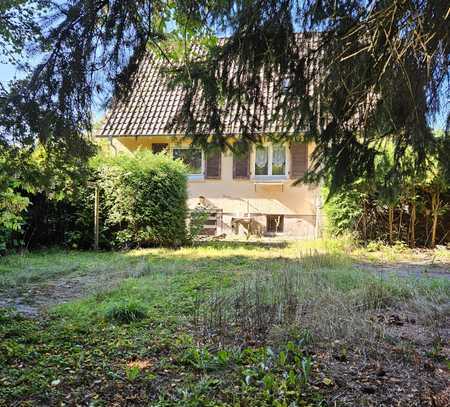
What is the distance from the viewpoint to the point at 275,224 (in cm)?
1360

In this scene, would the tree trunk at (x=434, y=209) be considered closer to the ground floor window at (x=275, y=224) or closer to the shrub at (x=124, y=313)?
the ground floor window at (x=275, y=224)

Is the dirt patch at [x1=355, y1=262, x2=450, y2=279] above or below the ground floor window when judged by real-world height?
below

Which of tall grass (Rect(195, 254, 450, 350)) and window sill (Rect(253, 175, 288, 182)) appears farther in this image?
window sill (Rect(253, 175, 288, 182))

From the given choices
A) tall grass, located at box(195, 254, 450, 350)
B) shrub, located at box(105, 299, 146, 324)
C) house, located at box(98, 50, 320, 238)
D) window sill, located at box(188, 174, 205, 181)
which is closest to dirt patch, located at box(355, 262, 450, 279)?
tall grass, located at box(195, 254, 450, 350)

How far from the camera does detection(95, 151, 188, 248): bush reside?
389 inches

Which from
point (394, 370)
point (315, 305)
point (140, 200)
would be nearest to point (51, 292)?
point (315, 305)

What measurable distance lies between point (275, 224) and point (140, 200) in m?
5.25

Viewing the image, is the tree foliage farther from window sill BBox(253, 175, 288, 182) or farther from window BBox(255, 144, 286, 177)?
window BBox(255, 144, 286, 177)

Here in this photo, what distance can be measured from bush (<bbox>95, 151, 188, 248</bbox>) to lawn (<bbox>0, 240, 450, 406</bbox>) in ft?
12.5

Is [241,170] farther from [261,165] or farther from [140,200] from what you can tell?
[140,200]

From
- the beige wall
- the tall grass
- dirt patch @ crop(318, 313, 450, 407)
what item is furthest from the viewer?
the beige wall

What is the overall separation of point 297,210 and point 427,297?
8.67 meters

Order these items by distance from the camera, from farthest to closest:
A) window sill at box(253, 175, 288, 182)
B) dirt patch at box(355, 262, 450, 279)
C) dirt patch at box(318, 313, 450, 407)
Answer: window sill at box(253, 175, 288, 182) < dirt patch at box(355, 262, 450, 279) < dirt patch at box(318, 313, 450, 407)

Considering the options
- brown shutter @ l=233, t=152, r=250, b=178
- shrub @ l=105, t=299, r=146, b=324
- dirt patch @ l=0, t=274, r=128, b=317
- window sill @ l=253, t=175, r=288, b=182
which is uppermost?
brown shutter @ l=233, t=152, r=250, b=178
